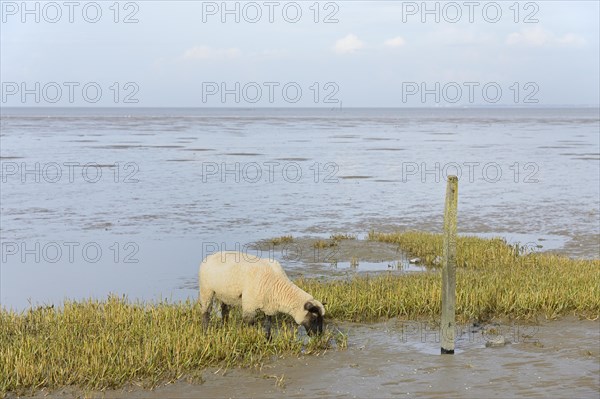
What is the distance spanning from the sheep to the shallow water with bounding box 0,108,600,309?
479 cm

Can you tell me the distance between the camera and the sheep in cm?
1062

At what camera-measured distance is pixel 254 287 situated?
1061 cm

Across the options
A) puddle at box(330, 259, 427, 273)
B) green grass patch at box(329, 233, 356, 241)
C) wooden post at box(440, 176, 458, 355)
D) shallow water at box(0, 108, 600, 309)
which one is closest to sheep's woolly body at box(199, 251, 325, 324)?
wooden post at box(440, 176, 458, 355)

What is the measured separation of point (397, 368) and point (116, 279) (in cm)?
914

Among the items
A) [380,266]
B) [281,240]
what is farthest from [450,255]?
[281,240]

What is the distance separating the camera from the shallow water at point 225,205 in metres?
18.6

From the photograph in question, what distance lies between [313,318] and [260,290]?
0.84 meters

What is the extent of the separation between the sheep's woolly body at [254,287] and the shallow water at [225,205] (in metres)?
4.75

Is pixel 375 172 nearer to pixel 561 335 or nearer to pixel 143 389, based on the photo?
pixel 561 335

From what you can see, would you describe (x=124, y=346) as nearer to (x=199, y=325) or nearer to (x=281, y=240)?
(x=199, y=325)

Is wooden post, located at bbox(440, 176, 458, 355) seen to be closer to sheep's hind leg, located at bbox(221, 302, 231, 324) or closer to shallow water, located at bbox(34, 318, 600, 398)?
shallow water, located at bbox(34, 318, 600, 398)

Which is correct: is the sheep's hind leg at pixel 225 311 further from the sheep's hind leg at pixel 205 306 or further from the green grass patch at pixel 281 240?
the green grass patch at pixel 281 240

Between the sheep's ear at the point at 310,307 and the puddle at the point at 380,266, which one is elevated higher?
the sheep's ear at the point at 310,307

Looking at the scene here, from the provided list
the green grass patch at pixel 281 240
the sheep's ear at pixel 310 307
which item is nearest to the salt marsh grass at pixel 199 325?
the sheep's ear at pixel 310 307
